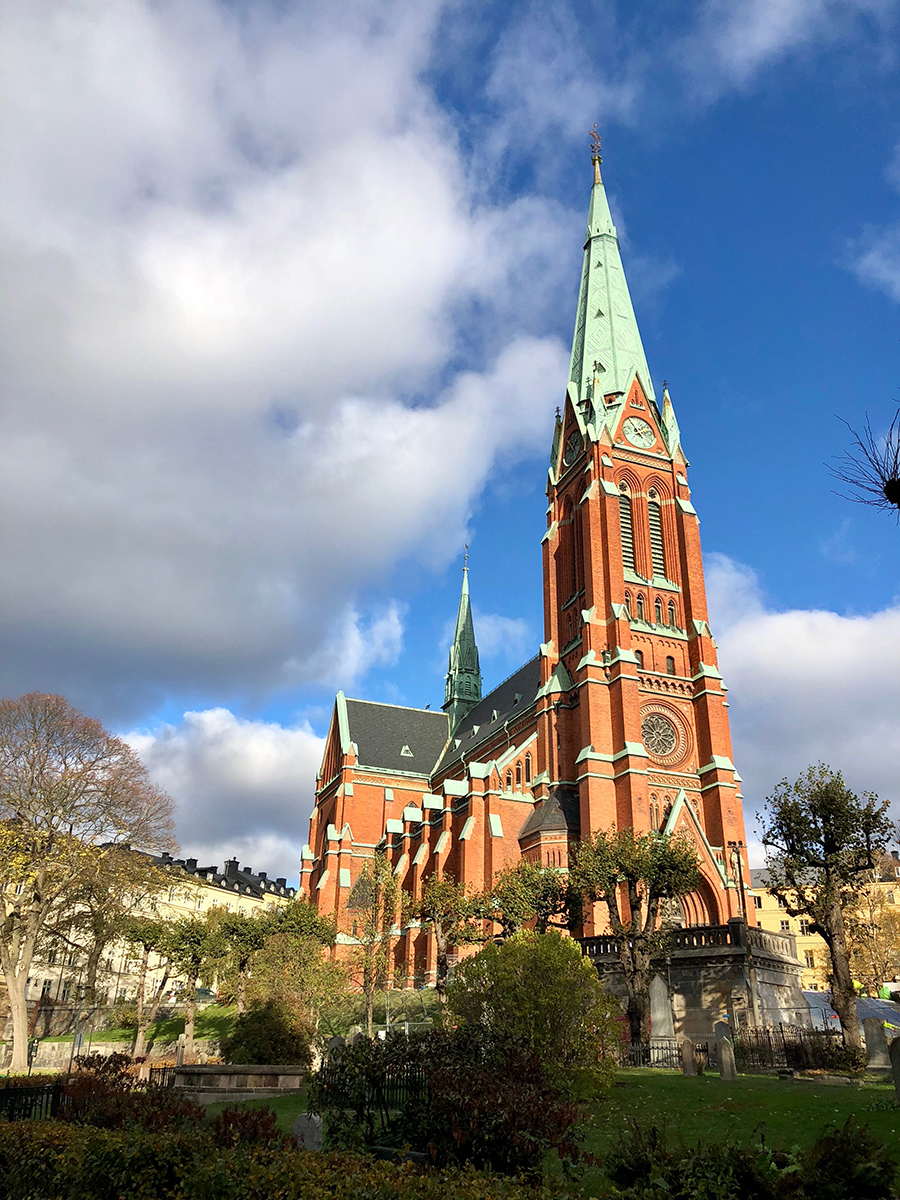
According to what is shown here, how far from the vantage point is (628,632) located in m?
51.3

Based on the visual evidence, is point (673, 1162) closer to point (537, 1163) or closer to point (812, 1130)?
point (537, 1163)

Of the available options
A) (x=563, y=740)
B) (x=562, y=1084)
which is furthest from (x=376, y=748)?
(x=562, y=1084)

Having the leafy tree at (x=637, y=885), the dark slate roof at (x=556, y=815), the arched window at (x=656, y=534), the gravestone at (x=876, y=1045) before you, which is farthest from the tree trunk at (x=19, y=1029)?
the arched window at (x=656, y=534)

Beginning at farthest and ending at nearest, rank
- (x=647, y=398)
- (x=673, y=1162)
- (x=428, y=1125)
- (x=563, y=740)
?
1. (x=647, y=398)
2. (x=563, y=740)
3. (x=428, y=1125)
4. (x=673, y=1162)

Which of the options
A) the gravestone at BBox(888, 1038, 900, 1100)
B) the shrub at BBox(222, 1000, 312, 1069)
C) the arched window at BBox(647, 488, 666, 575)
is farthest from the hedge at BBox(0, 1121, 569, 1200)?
the arched window at BBox(647, 488, 666, 575)

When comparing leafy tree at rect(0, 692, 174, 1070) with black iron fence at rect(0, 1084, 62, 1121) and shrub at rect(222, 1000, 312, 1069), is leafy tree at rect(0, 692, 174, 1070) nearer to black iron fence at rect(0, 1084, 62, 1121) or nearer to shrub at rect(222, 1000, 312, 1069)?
shrub at rect(222, 1000, 312, 1069)

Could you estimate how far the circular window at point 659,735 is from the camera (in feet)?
163

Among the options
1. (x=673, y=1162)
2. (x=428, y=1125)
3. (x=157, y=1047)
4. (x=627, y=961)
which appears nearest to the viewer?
(x=673, y=1162)

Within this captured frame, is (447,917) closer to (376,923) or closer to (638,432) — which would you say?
(376,923)

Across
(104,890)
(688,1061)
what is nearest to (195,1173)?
(688,1061)

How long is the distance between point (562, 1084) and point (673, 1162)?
307 inches

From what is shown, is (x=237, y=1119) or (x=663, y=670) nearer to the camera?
(x=237, y=1119)

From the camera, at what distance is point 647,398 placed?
6112 centimetres

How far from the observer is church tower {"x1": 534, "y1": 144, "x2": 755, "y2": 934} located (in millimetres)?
46500
